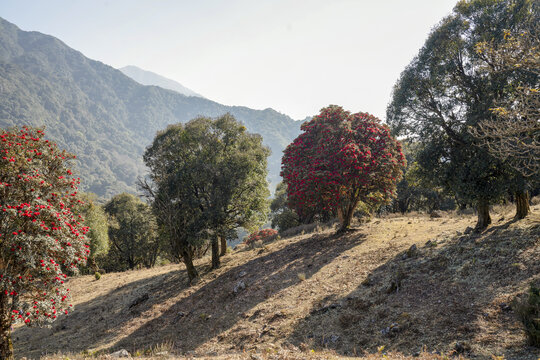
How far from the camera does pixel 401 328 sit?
29.8 feet

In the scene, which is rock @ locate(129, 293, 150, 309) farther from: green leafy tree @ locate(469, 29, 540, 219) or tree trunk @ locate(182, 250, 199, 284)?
green leafy tree @ locate(469, 29, 540, 219)

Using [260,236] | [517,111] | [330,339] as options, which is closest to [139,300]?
[330,339]

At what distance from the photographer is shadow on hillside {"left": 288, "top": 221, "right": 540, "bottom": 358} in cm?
780

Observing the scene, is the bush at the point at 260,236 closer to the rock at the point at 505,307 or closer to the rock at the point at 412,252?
the rock at the point at 412,252

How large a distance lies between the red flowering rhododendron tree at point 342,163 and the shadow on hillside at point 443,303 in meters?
6.31

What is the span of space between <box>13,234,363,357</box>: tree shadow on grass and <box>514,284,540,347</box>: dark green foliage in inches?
393

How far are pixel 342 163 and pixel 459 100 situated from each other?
23.2 feet

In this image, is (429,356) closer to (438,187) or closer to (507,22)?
(438,187)

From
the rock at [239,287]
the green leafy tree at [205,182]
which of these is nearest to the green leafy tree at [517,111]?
the rock at [239,287]

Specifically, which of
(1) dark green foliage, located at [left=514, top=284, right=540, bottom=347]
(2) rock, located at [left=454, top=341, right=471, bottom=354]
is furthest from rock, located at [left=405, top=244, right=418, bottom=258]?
(2) rock, located at [left=454, top=341, right=471, bottom=354]

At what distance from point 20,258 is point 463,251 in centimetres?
1696

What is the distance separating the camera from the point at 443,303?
31.6 feet

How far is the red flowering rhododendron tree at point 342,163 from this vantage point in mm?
18062

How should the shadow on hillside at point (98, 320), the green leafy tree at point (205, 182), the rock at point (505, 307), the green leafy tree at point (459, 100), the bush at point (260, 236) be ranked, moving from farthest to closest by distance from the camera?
the bush at point (260, 236) < the green leafy tree at point (205, 182) < the shadow on hillside at point (98, 320) < the green leafy tree at point (459, 100) < the rock at point (505, 307)
